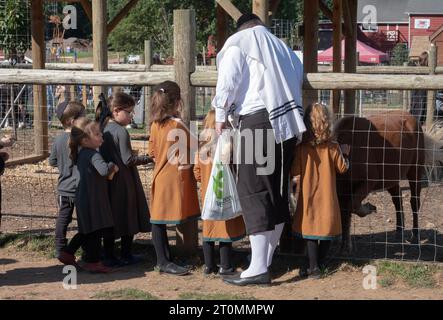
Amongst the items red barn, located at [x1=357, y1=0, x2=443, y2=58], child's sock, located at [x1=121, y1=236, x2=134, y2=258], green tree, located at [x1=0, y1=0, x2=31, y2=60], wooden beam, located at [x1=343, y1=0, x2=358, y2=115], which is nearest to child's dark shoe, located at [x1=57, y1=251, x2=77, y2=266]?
child's sock, located at [x1=121, y1=236, x2=134, y2=258]

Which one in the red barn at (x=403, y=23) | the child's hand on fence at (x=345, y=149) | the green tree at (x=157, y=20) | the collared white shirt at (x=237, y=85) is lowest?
the child's hand on fence at (x=345, y=149)

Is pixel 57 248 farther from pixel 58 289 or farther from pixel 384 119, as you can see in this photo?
pixel 384 119

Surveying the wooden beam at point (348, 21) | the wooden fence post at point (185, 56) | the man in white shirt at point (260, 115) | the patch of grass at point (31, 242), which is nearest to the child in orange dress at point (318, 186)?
the man in white shirt at point (260, 115)

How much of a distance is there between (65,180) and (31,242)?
41.1 inches

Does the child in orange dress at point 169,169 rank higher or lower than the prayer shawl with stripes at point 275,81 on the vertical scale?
lower

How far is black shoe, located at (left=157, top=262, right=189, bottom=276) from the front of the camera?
5.91 m

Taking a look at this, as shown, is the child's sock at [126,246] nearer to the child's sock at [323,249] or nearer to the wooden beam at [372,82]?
the child's sock at [323,249]

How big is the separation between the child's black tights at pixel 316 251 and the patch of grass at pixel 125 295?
49.0 inches

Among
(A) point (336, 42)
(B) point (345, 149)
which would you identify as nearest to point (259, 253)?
(B) point (345, 149)

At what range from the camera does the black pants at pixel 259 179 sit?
5426mm

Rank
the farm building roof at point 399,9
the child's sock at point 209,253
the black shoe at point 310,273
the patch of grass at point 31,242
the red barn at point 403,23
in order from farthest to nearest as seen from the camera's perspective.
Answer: the farm building roof at point 399,9
the red barn at point 403,23
the patch of grass at point 31,242
the child's sock at point 209,253
the black shoe at point 310,273

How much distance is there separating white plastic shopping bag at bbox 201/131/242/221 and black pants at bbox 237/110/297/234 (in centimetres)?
7

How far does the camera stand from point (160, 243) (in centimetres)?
596

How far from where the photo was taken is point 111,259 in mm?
6234
